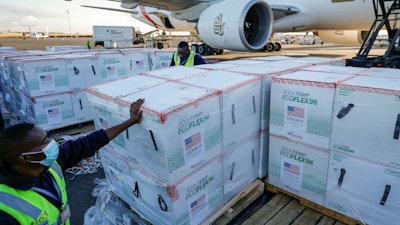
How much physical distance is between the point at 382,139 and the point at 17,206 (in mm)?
2693

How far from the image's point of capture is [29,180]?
4.90 feet

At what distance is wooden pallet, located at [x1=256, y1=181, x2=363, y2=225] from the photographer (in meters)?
2.66

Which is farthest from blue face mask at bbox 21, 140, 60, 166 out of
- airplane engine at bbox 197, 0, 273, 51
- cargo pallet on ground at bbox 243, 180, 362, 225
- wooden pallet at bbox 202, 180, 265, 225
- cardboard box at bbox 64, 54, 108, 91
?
airplane engine at bbox 197, 0, 273, 51

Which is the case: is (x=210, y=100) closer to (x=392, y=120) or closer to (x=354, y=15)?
(x=392, y=120)

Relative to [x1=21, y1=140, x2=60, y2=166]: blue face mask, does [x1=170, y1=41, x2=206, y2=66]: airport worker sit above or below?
above

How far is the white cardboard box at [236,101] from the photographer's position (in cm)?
263

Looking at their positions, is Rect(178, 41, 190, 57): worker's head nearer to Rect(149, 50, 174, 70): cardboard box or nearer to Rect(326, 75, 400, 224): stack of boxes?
Rect(149, 50, 174, 70): cardboard box

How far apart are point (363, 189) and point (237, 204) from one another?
124 centimetres

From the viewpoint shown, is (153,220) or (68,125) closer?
(153,220)

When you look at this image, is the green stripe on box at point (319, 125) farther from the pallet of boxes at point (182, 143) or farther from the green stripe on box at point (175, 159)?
the green stripe on box at point (175, 159)

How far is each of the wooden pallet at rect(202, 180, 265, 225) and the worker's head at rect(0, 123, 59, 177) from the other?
1.62m

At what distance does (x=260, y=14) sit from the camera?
8453mm

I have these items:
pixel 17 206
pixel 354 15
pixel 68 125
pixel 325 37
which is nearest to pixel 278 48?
pixel 325 37

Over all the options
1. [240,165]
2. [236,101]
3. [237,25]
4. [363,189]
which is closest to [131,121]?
[236,101]
